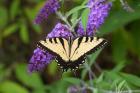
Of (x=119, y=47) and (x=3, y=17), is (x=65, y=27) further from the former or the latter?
(x=3, y=17)

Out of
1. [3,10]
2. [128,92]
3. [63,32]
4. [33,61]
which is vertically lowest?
[128,92]

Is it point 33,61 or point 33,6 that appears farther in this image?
point 33,6

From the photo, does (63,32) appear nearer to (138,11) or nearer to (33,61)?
(33,61)

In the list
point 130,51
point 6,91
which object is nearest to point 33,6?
point 6,91

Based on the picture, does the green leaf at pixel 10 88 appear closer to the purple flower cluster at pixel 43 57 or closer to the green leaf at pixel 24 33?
the green leaf at pixel 24 33

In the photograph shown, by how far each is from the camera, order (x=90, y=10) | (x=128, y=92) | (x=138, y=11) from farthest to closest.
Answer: (x=138, y=11) → (x=128, y=92) → (x=90, y=10)

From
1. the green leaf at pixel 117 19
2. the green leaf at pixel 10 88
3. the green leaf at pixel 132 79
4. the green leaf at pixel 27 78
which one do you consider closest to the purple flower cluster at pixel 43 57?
the green leaf at pixel 132 79

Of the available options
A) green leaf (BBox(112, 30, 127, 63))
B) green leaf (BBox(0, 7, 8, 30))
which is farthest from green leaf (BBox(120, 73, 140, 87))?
green leaf (BBox(0, 7, 8, 30))
